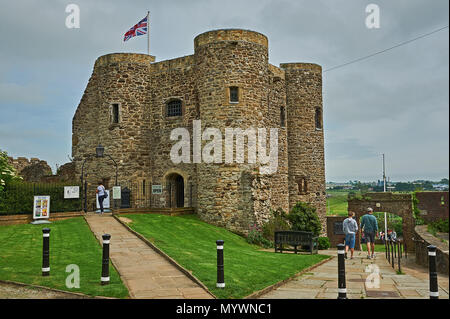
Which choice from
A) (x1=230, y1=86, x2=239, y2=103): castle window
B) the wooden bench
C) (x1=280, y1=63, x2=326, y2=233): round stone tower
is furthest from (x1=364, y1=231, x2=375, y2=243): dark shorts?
(x1=280, y1=63, x2=326, y2=233): round stone tower

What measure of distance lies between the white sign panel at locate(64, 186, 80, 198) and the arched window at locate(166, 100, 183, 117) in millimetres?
7189

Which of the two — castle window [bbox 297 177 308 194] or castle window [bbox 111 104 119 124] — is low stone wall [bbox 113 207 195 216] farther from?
castle window [bbox 297 177 308 194]

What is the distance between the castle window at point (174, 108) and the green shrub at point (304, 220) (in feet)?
28.9

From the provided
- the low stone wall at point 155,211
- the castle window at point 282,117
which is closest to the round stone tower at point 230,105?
the low stone wall at point 155,211

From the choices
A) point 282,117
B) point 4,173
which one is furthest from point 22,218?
point 282,117

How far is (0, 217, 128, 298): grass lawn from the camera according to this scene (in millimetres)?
8227

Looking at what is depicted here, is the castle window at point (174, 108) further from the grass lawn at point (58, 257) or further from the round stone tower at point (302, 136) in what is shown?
the grass lawn at point (58, 257)

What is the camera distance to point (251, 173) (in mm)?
20078

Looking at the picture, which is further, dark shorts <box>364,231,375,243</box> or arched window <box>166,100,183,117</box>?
arched window <box>166,100,183,117</box>

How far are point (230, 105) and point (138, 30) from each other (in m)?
7.76

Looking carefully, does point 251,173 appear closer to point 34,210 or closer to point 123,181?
point 123,181

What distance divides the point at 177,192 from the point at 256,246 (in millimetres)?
7235

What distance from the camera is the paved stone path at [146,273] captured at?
7867 mm
